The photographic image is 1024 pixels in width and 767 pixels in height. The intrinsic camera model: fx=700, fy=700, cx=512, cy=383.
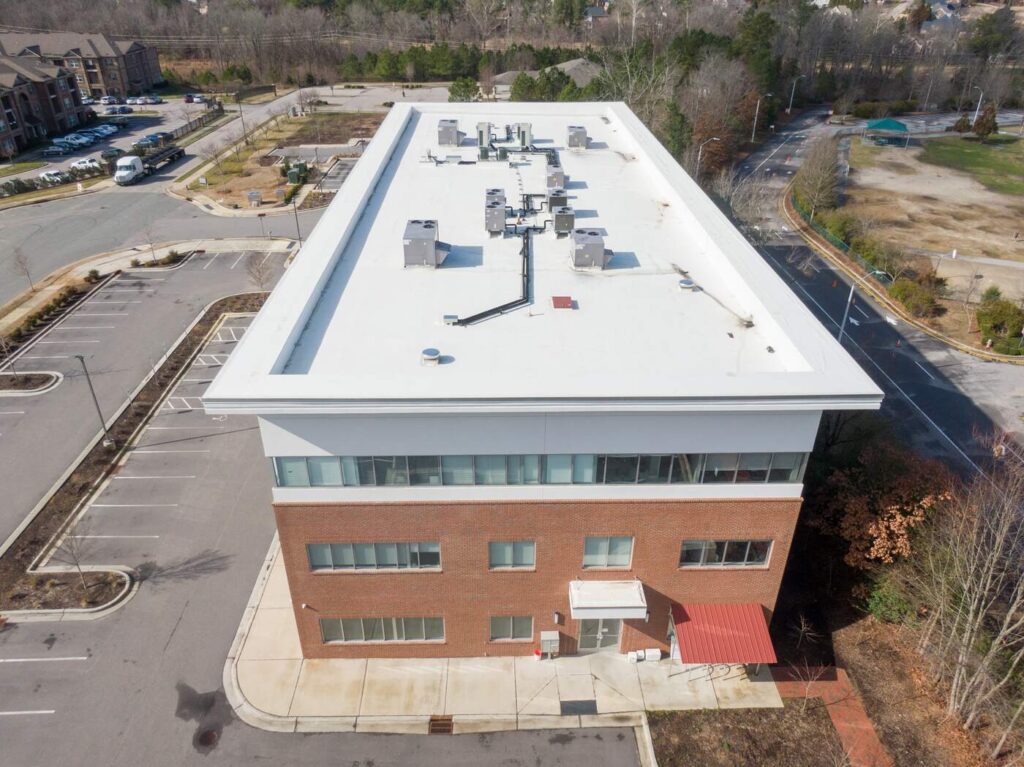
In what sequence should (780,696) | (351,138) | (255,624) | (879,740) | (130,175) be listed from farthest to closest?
(351,138), (130,175), (255,624), (780,696), (879,740)

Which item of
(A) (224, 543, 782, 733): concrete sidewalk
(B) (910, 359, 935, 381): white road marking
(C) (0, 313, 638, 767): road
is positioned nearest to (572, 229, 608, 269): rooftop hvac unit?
(A) (224, 543, 782, 733): concrete sidewalk

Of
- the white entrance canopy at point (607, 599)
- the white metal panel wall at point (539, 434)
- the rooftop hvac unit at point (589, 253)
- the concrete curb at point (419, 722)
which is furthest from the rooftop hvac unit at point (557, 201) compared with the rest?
the concrete curb at point (419, 722)

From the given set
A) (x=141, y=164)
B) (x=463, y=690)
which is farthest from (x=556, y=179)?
(x=141, y=164)

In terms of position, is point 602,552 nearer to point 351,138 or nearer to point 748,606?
point 748,606

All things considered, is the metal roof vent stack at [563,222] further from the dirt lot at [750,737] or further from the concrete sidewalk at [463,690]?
the dirt lot at [750,737]

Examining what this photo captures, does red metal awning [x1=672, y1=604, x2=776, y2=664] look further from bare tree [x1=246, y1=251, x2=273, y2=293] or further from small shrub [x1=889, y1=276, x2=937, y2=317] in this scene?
bare tree [x1=246, y1=251, x2=273, y2=293]

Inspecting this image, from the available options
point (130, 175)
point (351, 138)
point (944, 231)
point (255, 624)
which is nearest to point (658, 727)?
point (255, 624)
